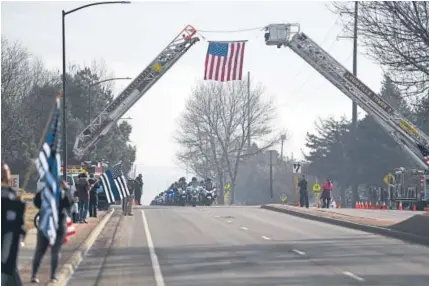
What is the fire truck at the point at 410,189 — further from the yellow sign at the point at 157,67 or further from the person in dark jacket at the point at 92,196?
the person in dark jacket at the point at 92,196

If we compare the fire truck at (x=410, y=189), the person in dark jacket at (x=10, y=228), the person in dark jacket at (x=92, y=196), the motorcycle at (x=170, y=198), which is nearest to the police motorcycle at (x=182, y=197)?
the motorcycle at (x=170, y=198)

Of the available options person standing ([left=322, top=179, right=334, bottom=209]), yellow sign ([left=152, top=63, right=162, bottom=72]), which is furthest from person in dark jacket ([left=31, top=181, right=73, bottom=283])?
person standing ([left=322, top=179, right=334, bottom=209])

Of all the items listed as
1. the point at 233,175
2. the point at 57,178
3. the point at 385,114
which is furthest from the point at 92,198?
the point at 233,175

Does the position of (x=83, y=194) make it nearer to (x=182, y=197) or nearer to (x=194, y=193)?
(x=194, y=193)

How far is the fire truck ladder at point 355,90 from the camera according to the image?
157 ft

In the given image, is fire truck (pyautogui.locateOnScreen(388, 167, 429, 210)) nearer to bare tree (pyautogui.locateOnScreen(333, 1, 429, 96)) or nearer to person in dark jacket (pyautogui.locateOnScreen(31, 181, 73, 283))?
bare tree (pyautogui.locateOnScreen(333, 1, 429, 96))

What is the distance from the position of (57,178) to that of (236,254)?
10.7 m

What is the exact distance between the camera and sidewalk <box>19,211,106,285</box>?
686 inches

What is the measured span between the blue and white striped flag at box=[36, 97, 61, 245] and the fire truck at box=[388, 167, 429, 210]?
143ft

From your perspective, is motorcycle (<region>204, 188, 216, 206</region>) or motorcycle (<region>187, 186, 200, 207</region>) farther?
motorcycle (<region>204, 188, 216, 206</region>)

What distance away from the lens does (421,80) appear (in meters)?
30.2

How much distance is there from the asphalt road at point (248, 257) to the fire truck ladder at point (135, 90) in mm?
16266

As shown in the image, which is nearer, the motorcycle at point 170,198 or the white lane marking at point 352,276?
the white lane marking at point 352,276

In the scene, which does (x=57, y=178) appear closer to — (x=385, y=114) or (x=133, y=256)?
(x=133, y=256)
